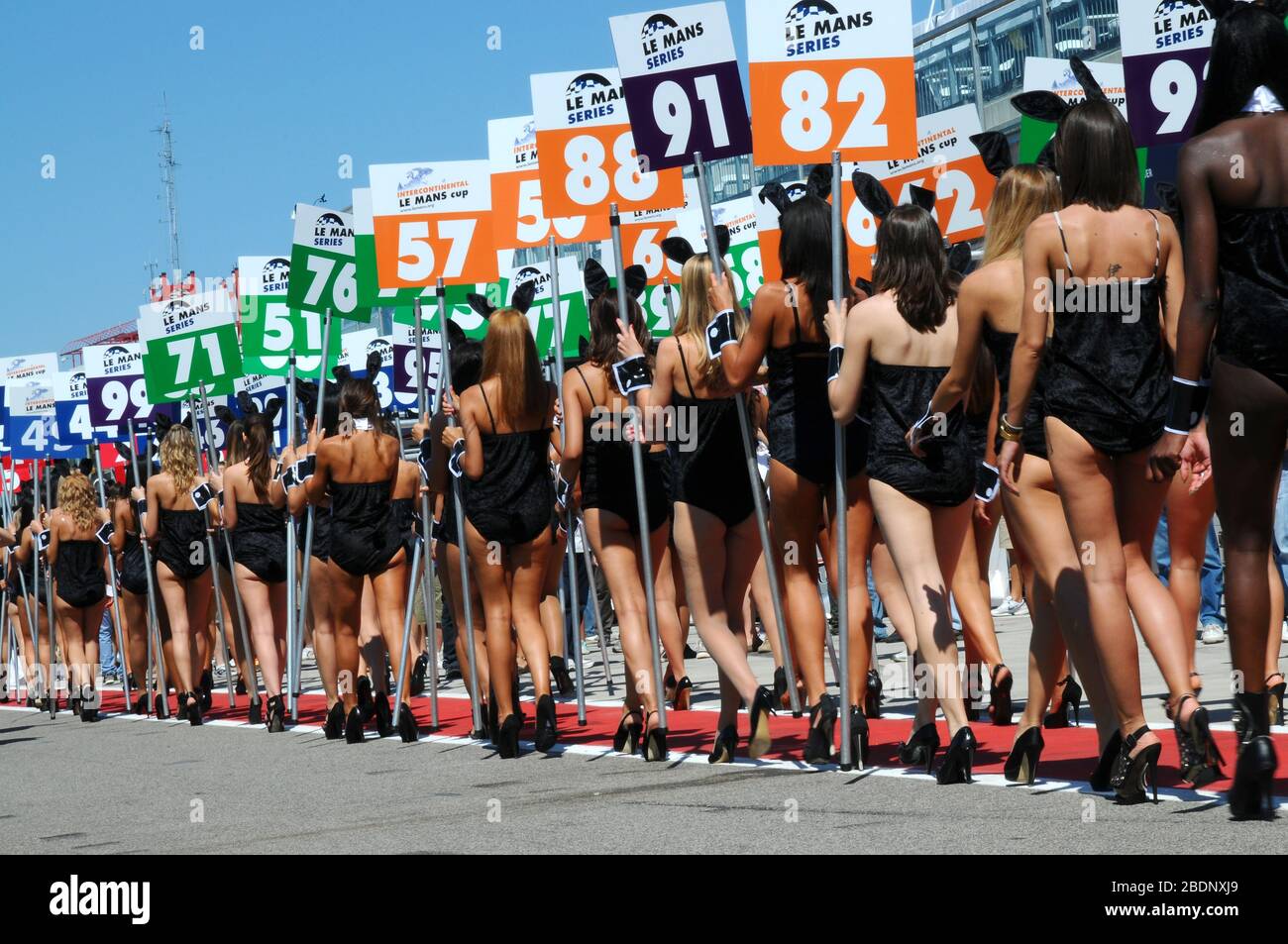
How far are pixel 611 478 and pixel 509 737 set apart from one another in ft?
4.62

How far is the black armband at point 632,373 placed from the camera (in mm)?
9070

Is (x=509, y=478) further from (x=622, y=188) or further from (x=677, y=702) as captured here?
(x=677, y=702)

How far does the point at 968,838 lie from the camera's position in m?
5.94

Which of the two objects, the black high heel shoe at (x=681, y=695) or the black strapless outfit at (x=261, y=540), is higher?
the black strapless outfit at (x=261, y=540)

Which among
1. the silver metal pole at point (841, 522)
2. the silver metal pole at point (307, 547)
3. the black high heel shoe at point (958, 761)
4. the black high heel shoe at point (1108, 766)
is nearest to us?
the black high heel shoe at point (1108, 766)

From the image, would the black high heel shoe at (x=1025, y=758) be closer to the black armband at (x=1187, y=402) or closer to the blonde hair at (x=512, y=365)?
the black armband at (x=1187, y=402)

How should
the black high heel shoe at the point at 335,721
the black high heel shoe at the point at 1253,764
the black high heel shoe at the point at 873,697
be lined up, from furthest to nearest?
the black high heel shoe at the point at 335,721, the black high heel shoe at the point at 873,697, the black high heel shoe at the point at 1253,764

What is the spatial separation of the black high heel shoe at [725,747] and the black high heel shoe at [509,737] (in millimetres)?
1404

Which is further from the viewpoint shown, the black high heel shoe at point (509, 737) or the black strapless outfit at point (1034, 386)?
A: the black high heel shoe at point (509, 737)

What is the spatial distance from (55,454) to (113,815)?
13523 mm

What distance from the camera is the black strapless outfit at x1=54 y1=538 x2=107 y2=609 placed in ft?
56.9

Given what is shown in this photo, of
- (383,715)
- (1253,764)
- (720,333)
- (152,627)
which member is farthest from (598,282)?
(152,627)

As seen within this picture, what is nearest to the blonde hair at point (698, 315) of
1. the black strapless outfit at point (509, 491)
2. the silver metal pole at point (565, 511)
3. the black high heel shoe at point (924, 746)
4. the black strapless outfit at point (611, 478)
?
the black strapless outfit at point (611, 478)

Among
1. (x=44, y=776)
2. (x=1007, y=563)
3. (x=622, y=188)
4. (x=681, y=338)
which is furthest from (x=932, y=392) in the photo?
(x=1007, y=563)
